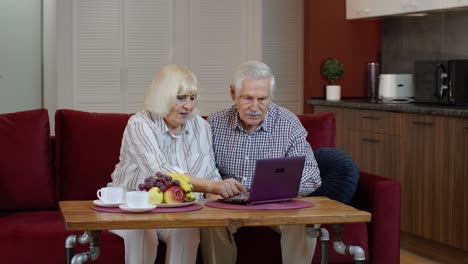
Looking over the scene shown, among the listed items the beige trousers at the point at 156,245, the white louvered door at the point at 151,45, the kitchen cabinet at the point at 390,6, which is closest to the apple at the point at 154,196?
the beige trousers at the point at 156,245

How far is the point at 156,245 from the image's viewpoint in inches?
128

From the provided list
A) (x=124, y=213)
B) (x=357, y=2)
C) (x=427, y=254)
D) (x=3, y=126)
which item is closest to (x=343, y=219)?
(x=124, y=213)

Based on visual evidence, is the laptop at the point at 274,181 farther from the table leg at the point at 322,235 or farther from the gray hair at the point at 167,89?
the gray hair at the point at 167,89

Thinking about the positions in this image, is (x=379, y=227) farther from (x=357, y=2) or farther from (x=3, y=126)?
(x=357, y=2)

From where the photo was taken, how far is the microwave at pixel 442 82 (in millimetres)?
5379

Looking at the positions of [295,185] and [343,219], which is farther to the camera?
[295,185]

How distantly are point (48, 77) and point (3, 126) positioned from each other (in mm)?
3309

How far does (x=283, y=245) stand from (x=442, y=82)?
2.44 meters

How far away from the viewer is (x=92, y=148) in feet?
13.0

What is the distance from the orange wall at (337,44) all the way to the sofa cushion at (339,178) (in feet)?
10.1

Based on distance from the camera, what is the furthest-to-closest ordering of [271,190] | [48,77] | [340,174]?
[48,77] → [340,174] → [271,190]

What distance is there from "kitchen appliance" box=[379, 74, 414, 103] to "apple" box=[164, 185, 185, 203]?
3.46m

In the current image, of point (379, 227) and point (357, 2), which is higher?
point (357, 2)

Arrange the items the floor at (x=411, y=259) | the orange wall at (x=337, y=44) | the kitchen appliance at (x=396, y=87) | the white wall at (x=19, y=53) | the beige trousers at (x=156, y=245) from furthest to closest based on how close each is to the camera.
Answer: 1. the white wall at (x=19, y=53)
2. the orange wall at (x=337, y=44)
3. the kitchen appliance at (x=396, y=87)
4. the floor at (x=411, y=259)
5. the beige trousers at (x=156, y=245)
